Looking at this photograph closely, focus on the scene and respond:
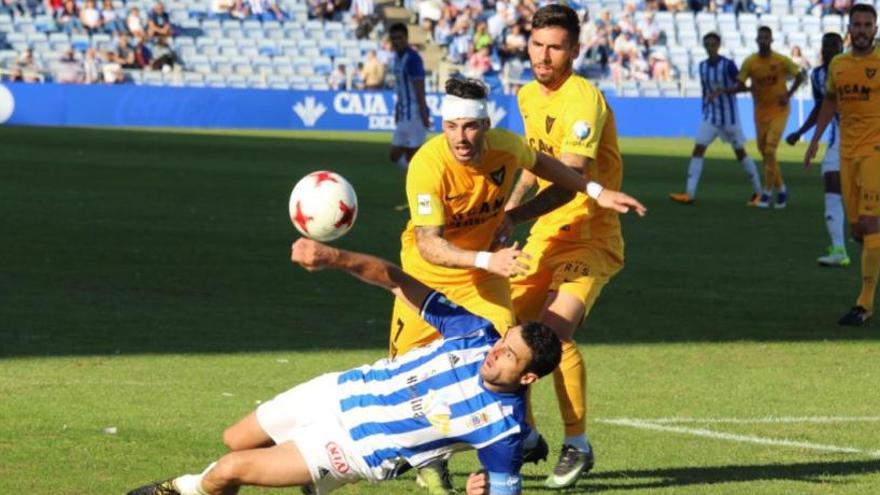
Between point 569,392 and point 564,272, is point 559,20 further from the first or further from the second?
point 569,392

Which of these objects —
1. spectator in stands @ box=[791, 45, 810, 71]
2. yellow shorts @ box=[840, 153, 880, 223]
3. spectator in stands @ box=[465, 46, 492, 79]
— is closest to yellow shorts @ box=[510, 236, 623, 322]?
yellow shorts @ box=[840, 153, 880, 223]

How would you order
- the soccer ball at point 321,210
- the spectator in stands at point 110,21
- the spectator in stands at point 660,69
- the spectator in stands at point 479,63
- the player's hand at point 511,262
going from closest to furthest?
the player's hand at point 511,262, the soccer ball at point 321,210, the spectator in stands at point 110,21, the spectator in stands at point 479,63, the spectator in stands at point 660,69

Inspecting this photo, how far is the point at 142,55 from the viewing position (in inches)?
1921

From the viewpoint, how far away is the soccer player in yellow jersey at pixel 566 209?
9.11 m

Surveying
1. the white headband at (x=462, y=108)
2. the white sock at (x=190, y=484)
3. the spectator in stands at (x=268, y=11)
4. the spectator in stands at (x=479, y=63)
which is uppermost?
the white headband at (x=462, y=108)

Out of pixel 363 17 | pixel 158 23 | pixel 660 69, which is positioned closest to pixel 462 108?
pixel 158 23

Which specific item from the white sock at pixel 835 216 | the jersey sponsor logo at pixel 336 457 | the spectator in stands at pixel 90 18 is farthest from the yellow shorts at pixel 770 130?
the spectator in stands at pixel 90 18

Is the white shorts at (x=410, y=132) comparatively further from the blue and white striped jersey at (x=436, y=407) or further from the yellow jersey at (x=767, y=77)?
the blue and white striped jersey at (x=436, y=407)

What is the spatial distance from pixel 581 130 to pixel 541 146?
476 millimetres

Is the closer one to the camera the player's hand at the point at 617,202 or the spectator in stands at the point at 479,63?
the player's hand at the point at 617,202

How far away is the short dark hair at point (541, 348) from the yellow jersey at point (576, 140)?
2.70 meters

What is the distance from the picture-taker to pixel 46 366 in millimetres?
12070

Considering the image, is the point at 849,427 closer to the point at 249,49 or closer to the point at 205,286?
the point at 205,286

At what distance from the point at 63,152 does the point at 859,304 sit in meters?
22.4
